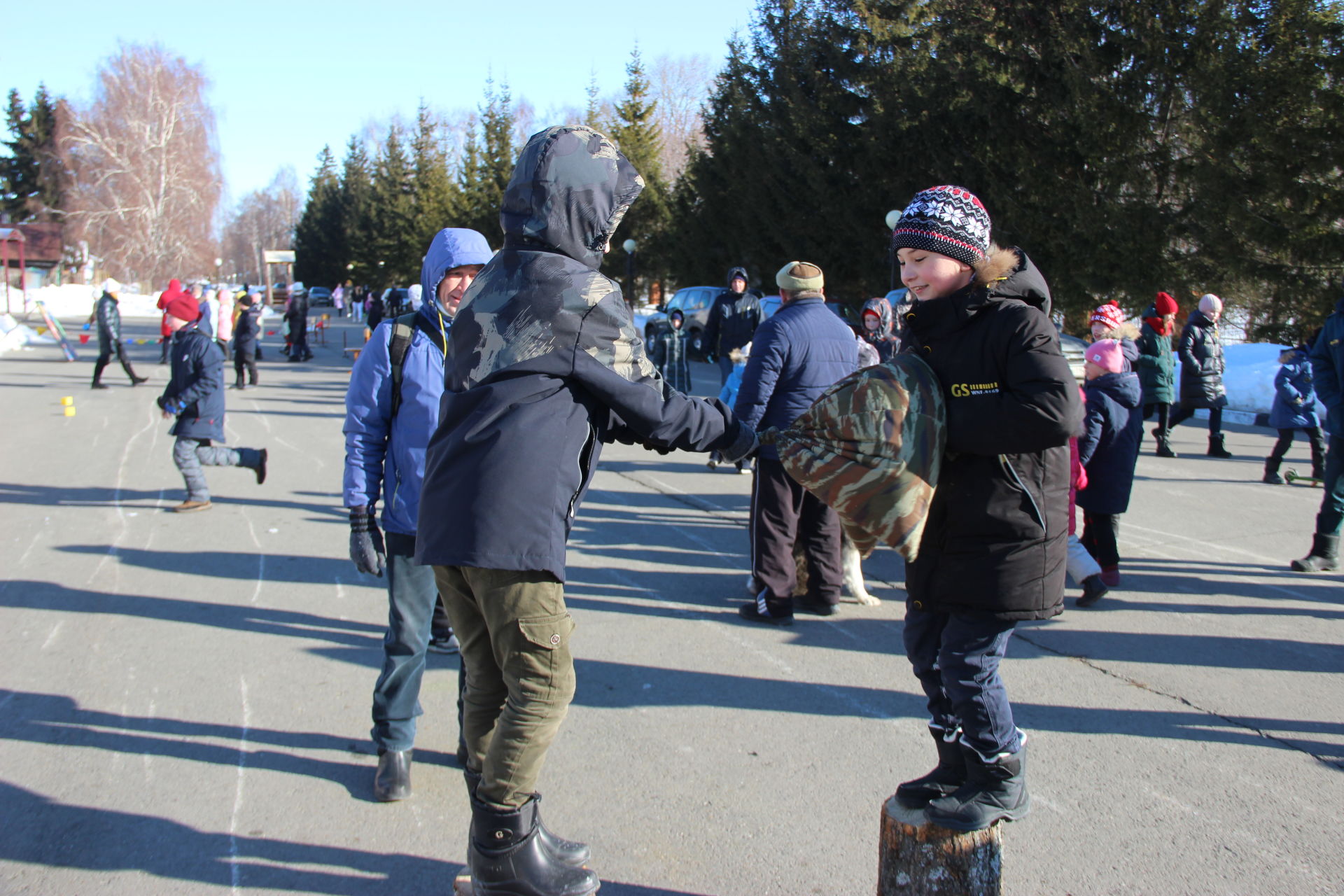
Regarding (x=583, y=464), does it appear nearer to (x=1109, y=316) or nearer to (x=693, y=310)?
(x=1109, y=316)

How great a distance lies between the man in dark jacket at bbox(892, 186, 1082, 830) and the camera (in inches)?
102

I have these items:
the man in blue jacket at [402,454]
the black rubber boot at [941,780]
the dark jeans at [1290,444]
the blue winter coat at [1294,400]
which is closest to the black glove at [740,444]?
the black rubber boot at [941,780]

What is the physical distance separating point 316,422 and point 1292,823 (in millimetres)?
12512

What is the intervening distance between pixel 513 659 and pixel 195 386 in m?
6.65

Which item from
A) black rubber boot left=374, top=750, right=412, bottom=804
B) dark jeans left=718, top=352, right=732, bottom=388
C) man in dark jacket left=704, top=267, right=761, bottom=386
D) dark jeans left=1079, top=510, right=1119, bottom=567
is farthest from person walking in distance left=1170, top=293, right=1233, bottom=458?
black rubber boot left=374, top=750, right=412, bottom=804

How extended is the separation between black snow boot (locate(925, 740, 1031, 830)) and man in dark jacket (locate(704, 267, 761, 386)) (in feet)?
29.4

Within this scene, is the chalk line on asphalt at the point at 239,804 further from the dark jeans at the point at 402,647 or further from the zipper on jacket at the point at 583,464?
the zipper on jacket at the point at 583,464

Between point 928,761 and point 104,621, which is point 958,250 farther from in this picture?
point 104,621

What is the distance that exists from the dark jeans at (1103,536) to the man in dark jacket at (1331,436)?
1510 mm

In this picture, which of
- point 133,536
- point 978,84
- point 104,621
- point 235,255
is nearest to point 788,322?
point 104,621

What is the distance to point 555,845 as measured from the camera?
280 centimetres

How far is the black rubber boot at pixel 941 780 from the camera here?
289 centimetres

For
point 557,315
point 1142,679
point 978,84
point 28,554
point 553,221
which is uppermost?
point 978,84

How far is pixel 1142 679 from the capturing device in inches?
184
